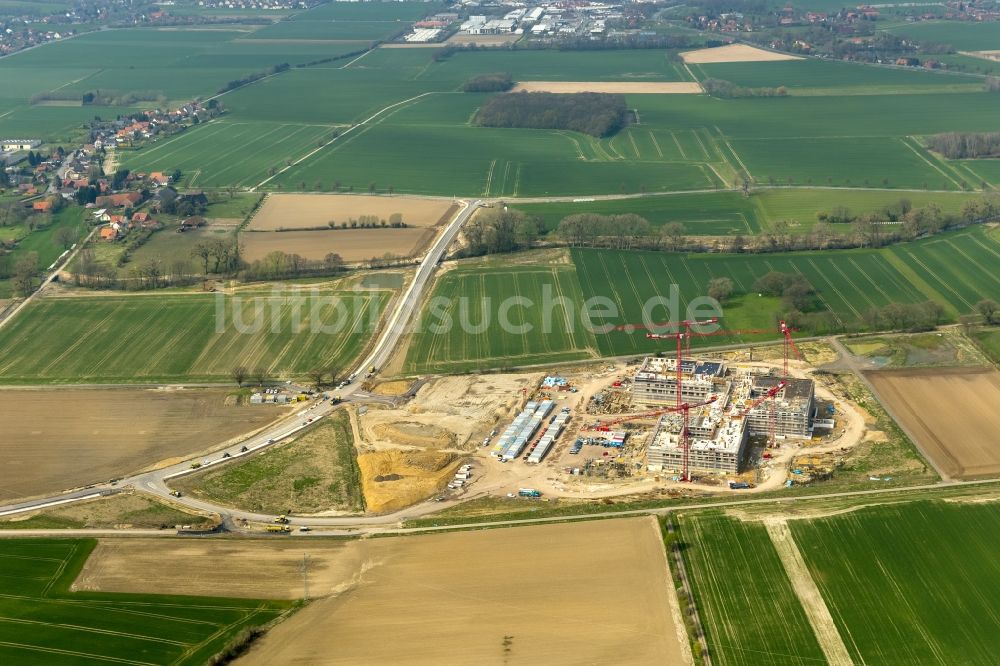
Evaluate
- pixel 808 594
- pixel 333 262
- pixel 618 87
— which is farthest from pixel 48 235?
pixel 808 594

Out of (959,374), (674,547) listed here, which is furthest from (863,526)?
(959,374)

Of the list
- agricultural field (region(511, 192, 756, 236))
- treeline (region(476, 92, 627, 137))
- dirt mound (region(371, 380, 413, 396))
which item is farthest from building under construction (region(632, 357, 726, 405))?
treeline (region(476, 92, 627, 137))

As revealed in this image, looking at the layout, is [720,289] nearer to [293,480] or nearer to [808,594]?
[293,480]

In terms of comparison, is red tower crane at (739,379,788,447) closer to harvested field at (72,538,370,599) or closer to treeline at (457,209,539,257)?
harvested field at (72,538,370,599)

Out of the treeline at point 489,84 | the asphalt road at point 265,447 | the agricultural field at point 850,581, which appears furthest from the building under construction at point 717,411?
the treeline at point 489,84

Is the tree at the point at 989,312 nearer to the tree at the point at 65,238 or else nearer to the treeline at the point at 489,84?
the tree at the point at 65,238

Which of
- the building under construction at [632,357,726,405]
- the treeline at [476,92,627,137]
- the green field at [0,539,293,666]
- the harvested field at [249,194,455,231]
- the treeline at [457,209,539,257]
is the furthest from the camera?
the treeline at [476,92,627,137]
